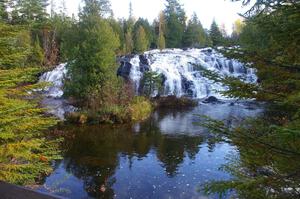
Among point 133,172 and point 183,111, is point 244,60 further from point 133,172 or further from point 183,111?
point 183,111

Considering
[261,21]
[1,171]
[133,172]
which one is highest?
[261,21]

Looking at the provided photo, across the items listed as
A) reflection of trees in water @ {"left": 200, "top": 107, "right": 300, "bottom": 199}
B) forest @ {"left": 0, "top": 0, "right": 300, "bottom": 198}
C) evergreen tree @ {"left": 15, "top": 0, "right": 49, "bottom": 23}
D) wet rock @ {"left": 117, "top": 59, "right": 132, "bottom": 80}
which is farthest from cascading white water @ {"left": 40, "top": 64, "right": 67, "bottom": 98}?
reflection of trees in water @ {"left": 200, "top": 107, "right": 300, "bottom": 199}

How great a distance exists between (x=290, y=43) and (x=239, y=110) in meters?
24.3

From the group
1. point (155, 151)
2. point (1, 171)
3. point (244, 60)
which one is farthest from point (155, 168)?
point (244, 60)

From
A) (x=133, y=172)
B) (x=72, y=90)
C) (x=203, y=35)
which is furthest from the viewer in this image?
(x=203, y=35)

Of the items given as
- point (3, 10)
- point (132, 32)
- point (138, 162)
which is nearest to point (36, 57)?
point (138, 162)

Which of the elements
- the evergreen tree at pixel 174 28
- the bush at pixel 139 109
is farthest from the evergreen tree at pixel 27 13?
the evergreen tree at pixel 174 28

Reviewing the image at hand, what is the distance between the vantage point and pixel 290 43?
3.98 metres

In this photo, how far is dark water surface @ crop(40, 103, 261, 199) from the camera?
1207 cm

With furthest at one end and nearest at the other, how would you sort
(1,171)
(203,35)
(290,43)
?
1. (203,35)
2. (1,171)
3. (290,43)

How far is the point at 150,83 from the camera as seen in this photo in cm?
3397

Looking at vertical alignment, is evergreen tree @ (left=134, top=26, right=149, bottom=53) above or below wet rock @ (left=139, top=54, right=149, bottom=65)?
above

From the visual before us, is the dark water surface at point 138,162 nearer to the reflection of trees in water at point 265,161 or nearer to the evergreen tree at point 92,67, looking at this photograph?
the reflection of trees in water at point 265,161

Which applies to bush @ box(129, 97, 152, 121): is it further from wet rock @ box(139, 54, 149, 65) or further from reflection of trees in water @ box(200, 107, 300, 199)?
reflection of trees in water @ box(200, 107, 300, 199)
